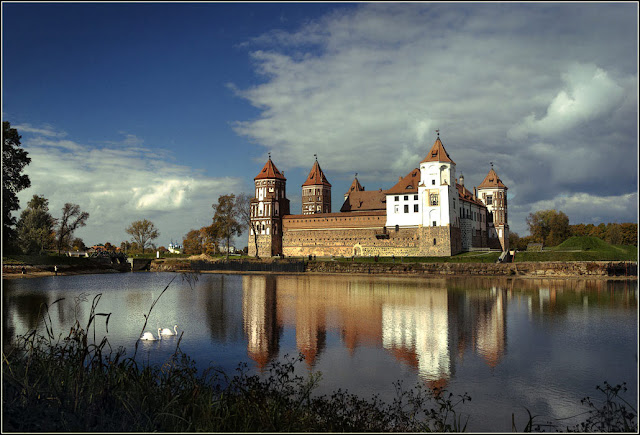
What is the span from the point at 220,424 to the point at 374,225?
57.9m

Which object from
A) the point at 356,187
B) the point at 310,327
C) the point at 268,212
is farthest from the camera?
the point at 356,187

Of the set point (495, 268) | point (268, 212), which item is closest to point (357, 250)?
point (268, 212)

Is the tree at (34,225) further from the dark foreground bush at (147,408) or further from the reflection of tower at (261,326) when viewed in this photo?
the dark foreground bush at (147,408)

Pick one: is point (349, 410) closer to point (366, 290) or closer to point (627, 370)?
point (627, 370)

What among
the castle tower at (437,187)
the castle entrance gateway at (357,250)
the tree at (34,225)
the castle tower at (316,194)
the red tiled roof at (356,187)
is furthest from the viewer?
the red tiled roof at (356,187)

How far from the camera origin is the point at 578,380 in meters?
11.8

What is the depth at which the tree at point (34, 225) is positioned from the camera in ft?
165

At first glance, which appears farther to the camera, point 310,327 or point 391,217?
point 391,217

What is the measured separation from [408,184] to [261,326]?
4644 centimetres

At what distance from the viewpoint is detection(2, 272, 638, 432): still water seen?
1116 centimetres

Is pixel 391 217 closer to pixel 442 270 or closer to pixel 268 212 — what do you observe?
pixel 442 270

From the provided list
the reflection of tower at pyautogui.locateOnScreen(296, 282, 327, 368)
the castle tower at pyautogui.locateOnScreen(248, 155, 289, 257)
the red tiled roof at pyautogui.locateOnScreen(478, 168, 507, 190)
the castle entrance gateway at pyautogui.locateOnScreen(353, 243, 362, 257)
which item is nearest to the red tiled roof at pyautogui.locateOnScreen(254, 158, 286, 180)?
the castle tower at pyautogui.locateOnScreen(248, 155, 289, 257)

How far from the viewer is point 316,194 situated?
79062 mm

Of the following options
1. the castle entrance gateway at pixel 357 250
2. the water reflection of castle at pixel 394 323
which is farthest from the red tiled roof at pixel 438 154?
the water reflection of castle at pixel 394 323
